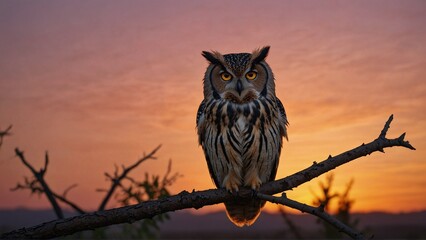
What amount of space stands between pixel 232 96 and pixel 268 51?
0.77 metres

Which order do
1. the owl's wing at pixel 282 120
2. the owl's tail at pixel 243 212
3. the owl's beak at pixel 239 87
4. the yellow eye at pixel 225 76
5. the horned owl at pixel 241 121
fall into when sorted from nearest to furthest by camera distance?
the horned owl at pixel 241 121
the owl's beak at pixel 239 87
the yellow eye at pixel 225 76
the owl's wing at pixel 282 120
the owl's tail at pixel 243 212

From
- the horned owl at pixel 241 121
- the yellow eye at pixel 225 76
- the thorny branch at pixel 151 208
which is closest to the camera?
the thorny branch at pixel 151 208

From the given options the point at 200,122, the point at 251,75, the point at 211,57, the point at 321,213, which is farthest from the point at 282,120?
the point at 321,213

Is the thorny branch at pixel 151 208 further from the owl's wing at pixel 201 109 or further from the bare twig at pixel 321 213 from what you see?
the owl's wing at pixel 201 109

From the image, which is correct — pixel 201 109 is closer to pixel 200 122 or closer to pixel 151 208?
pixel 200 122

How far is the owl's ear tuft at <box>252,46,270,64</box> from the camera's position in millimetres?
5453

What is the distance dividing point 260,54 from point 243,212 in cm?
173

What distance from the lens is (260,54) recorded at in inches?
218

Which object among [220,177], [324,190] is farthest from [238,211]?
[324,190]

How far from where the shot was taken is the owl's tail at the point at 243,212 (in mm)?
5797

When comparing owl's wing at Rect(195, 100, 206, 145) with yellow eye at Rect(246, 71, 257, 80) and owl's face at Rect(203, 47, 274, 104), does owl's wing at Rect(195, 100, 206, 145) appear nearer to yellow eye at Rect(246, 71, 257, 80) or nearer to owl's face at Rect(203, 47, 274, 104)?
owl's face at Rect(203, 47, 274, 104)

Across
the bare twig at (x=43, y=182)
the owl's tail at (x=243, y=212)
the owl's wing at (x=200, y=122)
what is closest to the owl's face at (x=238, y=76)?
the owl's wing at (x=200, y=122)

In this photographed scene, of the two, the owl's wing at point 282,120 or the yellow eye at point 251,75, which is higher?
the yellow eye at point 251,75

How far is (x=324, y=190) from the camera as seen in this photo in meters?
8.30
